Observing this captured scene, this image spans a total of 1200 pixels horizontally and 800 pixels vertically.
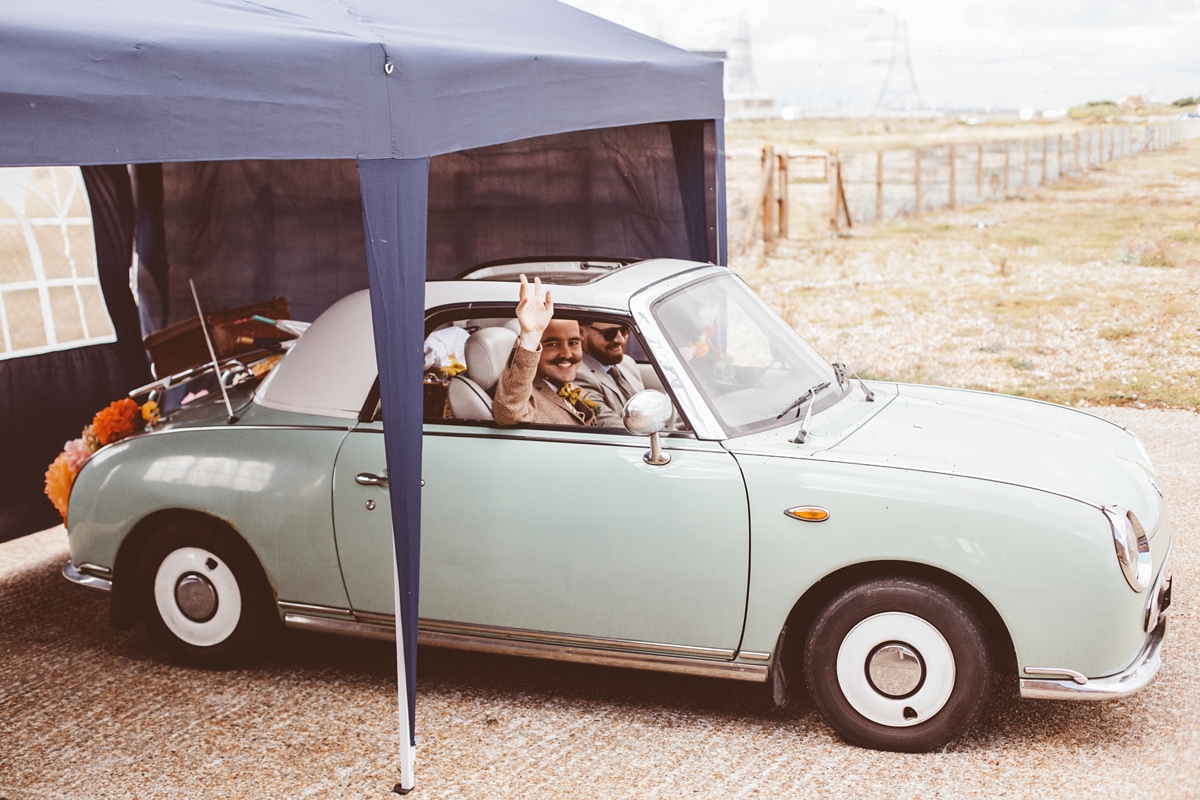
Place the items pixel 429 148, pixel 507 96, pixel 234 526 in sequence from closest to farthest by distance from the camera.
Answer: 1. pixel 429 148
2. pixel 507 96
3. pixel 234 526

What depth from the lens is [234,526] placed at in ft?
14.2

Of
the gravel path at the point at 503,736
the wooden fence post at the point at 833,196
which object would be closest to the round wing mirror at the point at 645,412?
the gravel path at the point at 503,736

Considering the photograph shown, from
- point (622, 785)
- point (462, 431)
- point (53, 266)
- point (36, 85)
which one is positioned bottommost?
point (622, 785)

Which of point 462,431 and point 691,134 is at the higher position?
point 691,134

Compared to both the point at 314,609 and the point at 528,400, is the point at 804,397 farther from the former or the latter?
the point at 314,609

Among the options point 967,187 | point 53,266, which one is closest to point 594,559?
point 53,266

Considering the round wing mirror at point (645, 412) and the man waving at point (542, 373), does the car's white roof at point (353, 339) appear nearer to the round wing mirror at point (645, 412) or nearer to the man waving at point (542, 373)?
the man waving at point (542, 373)

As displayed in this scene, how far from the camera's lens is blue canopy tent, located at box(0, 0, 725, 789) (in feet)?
9.27

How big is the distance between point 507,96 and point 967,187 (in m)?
17.2

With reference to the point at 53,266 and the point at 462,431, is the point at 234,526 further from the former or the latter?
Result: the point at 53,266

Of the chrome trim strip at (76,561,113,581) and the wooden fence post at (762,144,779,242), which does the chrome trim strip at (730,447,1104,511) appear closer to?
the chrome trim strip at (76,561,113,581)

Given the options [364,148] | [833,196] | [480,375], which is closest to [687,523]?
[480,375]

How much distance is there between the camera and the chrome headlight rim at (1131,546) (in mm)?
3393

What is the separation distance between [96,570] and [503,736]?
2018 millimetres
